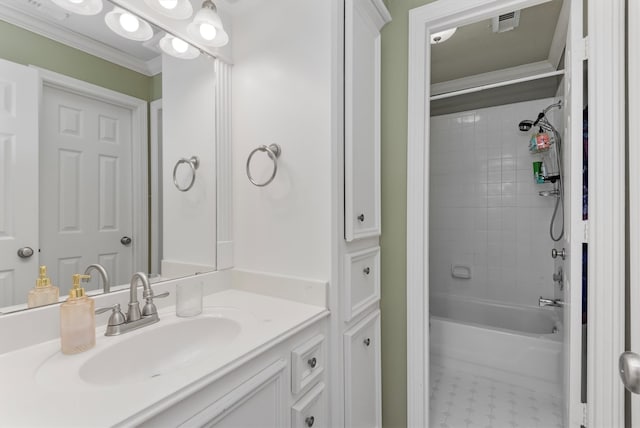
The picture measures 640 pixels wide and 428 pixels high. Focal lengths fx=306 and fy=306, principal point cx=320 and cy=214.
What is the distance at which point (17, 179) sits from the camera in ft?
2.87

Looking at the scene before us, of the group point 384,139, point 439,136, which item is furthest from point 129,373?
point 439,136

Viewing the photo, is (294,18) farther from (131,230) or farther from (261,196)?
(131,230)

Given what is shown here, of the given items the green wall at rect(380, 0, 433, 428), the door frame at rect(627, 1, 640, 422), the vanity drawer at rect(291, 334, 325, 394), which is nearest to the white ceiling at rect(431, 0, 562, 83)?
the green wall at rect(380, 0, 433, 428)

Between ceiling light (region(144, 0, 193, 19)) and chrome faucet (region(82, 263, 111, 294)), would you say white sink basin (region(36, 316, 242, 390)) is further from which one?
ceiling light (region(144, 0, 193, 19))

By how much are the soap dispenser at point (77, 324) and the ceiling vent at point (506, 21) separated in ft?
7.55

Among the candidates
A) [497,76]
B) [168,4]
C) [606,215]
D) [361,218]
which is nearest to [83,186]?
[168,4]

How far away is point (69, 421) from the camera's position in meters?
0.53

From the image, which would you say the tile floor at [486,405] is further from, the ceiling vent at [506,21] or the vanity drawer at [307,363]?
the ceiling vent at [506,21]

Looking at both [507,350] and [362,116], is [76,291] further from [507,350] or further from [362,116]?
[507,350]

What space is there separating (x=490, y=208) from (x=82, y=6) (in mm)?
3003

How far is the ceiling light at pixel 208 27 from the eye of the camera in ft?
3.95

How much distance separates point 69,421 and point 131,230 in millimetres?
737

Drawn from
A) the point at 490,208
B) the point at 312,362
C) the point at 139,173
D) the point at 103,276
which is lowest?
the point at 312,362

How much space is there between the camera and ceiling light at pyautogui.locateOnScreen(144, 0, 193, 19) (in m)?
1.13
